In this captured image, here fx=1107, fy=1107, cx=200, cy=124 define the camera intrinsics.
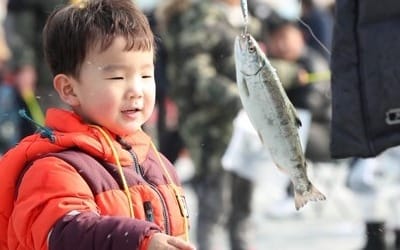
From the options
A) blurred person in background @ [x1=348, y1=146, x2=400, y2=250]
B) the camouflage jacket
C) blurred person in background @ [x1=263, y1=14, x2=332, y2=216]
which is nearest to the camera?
the camouflage jacket

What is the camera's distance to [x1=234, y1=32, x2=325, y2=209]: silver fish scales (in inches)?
111

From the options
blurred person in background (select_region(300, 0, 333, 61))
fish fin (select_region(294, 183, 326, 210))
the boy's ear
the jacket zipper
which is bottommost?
blurred person in background (select_region(300, 0, 333, 61))

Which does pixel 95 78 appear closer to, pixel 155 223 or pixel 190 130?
pixel 155 223

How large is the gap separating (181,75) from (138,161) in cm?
395

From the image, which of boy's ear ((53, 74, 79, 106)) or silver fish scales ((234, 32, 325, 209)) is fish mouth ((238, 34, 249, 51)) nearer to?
silver fish scales ((234, 32, 325, 209))

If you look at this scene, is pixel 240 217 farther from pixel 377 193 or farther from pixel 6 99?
pixel 6 99

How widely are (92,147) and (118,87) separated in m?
0.16

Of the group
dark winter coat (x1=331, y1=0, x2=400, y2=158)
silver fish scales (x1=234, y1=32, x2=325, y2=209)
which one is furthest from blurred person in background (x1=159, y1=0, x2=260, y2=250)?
silver fish scales (x1=234, y1=32, x2=325, y2=209)

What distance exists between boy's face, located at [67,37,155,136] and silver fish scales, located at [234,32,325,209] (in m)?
0.28

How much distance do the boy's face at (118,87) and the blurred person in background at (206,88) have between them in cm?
367

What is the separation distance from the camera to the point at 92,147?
8.60ft

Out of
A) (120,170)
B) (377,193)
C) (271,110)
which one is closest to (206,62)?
(377,193)

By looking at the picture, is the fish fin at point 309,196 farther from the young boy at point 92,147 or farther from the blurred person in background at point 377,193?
the blurred person in background at point 377,193

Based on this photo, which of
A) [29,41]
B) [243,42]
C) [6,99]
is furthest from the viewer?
[6,99]
